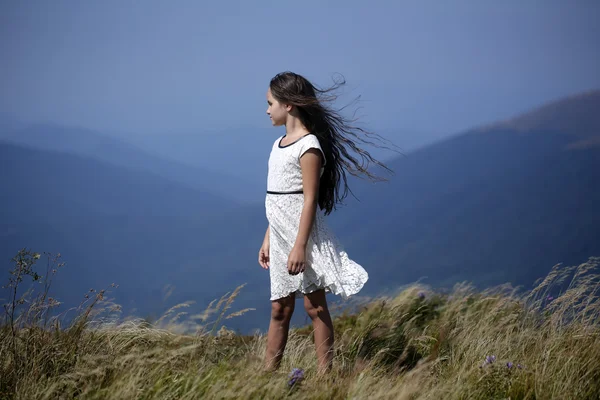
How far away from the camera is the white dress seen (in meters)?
3.06

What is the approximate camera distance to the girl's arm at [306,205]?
116 inches

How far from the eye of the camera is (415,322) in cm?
474

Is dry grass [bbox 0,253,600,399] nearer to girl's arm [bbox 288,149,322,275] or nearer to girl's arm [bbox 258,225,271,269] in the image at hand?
girl's arm [bbox 258,225,271,269]

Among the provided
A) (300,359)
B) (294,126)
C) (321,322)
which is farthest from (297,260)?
Result: (300,359)

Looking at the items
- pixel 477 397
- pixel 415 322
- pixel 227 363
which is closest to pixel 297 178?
pixel 227 363

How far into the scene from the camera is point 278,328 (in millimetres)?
3195

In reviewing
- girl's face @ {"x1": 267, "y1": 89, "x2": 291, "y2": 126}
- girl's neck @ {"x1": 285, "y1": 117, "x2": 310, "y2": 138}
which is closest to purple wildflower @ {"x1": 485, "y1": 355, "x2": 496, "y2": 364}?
girl's neck @ {"x1": 285, "y1": 117, "x2": 310, "y2": 138}

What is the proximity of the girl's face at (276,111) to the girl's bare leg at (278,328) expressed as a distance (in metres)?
0.93

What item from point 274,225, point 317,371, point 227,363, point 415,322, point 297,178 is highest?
point 297,178

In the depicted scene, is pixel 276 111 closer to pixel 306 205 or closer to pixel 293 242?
pixel 306 205

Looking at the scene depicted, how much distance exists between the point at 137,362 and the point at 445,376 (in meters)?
1.63

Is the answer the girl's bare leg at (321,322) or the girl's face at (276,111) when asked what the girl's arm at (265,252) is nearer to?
the girl's bare leg at (321,322)

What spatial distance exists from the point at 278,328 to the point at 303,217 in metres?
0.65

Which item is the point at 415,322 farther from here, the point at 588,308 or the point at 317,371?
the point at 317,371
